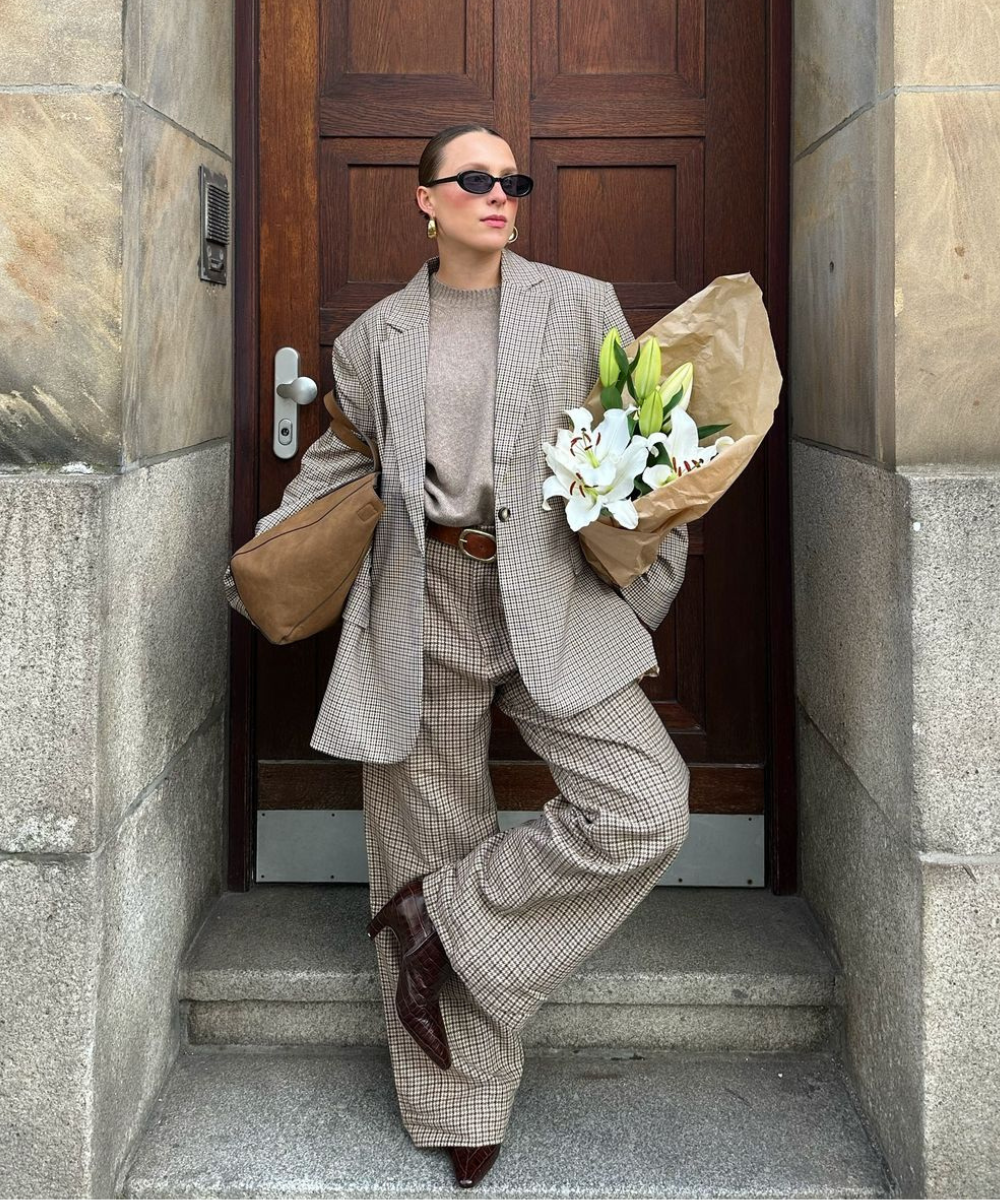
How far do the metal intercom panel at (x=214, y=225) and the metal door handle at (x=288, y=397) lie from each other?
0.25 metres

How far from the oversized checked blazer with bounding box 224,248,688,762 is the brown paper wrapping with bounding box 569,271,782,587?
111mm

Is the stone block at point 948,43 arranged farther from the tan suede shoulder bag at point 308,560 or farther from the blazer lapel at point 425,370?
the tan suede shoulder bag at point 308,560

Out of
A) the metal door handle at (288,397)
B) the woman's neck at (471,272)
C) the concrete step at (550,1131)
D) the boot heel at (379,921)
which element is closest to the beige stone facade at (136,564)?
the concrete step at (550,1131)

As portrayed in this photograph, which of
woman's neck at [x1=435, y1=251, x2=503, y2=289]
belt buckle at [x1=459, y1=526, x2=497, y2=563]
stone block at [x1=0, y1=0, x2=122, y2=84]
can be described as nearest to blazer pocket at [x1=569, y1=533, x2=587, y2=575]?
belt buckle at [x1=459, y1=526, x2=497, y2=563]

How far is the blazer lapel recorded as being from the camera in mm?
2561

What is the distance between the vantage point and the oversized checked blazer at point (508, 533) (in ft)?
8.44

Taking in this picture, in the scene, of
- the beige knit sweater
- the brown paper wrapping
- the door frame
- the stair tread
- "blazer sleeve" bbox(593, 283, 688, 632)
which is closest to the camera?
the brown paper wrapping

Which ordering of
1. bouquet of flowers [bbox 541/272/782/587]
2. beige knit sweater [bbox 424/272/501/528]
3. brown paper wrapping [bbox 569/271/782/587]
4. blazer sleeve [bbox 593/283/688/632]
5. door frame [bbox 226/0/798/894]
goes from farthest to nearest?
1. door frame [bbox 226/0/798/894]
2. blazer sleeve [bbox 593/283/688/632]
3. beige knit sweater [bbox 424/272/501/528]
4. brown paper wrapping [bbox 569/271/782/587]
5. bouquet of flowers [bbox 541/272/782/587]

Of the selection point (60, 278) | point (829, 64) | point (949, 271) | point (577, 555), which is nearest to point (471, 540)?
point (577, 555)

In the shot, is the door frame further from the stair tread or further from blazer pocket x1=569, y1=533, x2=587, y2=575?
blazer pocket x1=569, y1=533, x2=587, y2=575

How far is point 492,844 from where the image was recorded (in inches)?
107

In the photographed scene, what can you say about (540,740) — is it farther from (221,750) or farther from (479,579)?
(221,750)

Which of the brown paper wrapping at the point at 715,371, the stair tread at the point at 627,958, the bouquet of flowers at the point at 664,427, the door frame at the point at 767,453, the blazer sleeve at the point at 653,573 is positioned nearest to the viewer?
the bouquet of flowers at the point at 664,427

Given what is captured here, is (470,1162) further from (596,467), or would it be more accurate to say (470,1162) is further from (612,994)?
(596,467)
